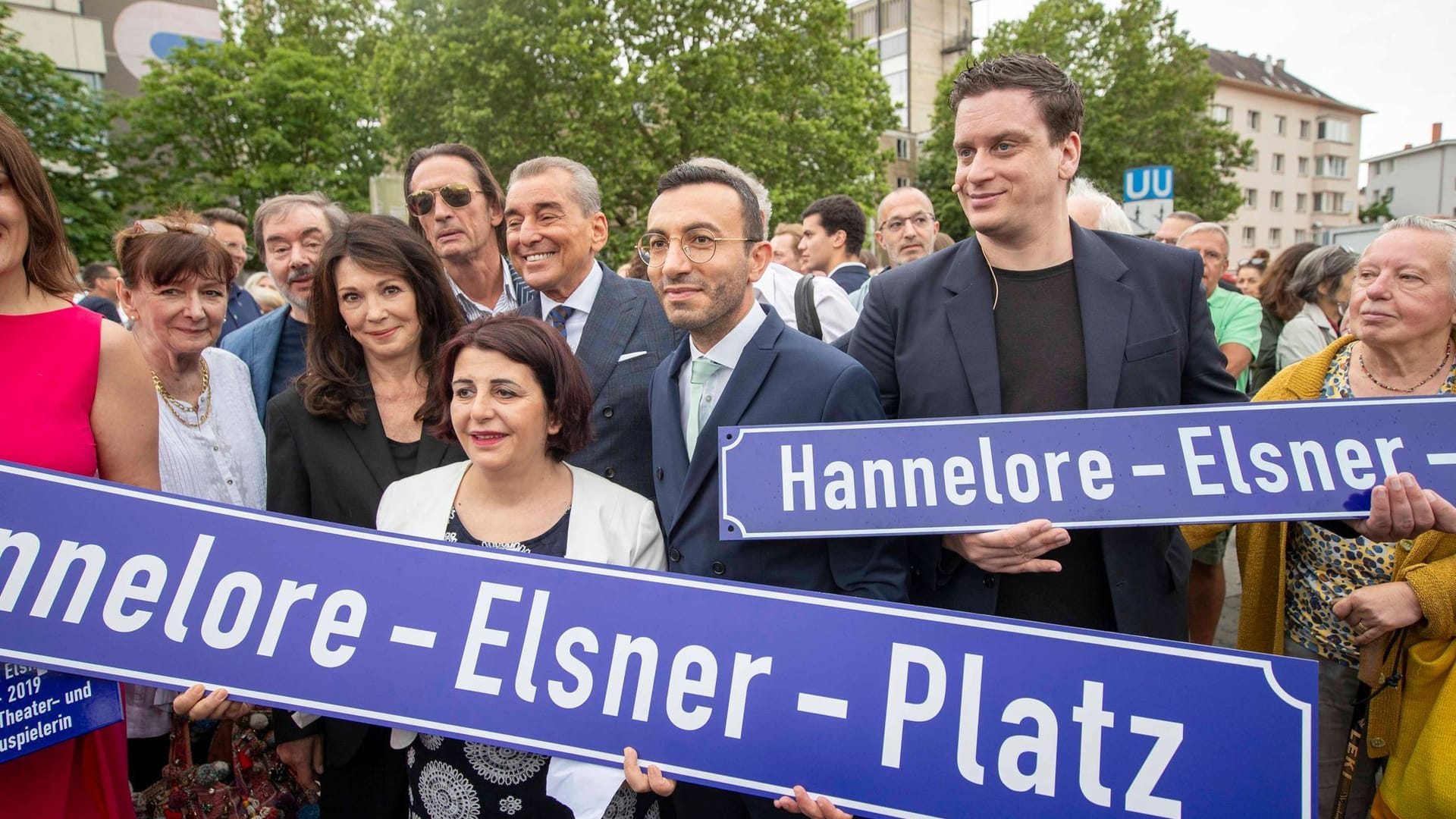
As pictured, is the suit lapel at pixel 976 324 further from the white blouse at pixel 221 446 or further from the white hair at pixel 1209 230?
the white hair at pixel 1209 230

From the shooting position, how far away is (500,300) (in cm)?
407

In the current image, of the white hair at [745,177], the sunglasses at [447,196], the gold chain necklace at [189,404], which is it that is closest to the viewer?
the white hair at [745,177]

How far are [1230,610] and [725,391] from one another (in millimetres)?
5080

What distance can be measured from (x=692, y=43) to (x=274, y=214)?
2059cm

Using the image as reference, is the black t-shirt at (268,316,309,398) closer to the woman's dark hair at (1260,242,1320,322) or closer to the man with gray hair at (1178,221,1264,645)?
the man with gray hair at (1178,221,1264,645)

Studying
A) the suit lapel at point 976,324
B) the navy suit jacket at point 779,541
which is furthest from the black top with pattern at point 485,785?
the suit lapel at point 976,324

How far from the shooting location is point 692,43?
22.5 m

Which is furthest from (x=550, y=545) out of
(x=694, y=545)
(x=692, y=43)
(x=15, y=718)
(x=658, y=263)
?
(x=692, y=43)

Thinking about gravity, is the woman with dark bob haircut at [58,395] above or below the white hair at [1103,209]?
below

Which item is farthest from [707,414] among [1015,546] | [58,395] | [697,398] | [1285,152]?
[1285,152]

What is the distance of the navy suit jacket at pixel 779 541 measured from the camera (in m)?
2.21

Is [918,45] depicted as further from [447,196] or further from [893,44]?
[447,196]

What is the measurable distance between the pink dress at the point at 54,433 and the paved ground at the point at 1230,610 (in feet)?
16.0

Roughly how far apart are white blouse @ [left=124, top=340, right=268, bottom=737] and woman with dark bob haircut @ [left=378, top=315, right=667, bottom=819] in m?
0.79
